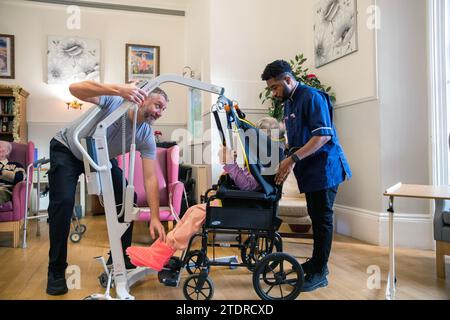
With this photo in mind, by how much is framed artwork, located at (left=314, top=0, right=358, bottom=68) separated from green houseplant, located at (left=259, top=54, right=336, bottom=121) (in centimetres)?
22

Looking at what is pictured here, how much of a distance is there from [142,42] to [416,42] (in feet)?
13.0

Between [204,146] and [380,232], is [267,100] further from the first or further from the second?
[380,232]

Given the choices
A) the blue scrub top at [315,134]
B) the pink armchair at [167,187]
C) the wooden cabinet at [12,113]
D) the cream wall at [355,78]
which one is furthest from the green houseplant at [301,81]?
the wooden cabinet at [12,113]

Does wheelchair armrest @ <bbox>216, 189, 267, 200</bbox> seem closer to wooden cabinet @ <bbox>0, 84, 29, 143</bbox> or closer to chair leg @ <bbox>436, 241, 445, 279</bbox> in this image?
chair leg @ <bbox>436, 241, 445, 279</bbox>

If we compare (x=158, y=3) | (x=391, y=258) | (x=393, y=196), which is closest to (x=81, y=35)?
(x=158, y=3)

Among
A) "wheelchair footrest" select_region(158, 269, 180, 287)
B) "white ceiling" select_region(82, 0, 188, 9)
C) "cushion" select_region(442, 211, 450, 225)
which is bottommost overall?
"wheelchair footrest" select_region(158, 269, 180, 287)

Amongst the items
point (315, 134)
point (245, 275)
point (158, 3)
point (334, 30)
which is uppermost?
point (158, 3)

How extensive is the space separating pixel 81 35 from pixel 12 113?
61.1 inches

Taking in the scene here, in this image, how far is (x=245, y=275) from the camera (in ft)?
7.40

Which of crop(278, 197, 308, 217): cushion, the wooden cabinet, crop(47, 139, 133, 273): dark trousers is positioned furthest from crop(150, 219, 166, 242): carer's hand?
the wooden cabinet

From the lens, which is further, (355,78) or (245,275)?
(355,78)

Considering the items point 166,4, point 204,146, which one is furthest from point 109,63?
point 204,146

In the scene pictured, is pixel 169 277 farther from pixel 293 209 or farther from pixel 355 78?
pixel 355 78

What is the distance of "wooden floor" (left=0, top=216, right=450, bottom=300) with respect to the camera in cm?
191
